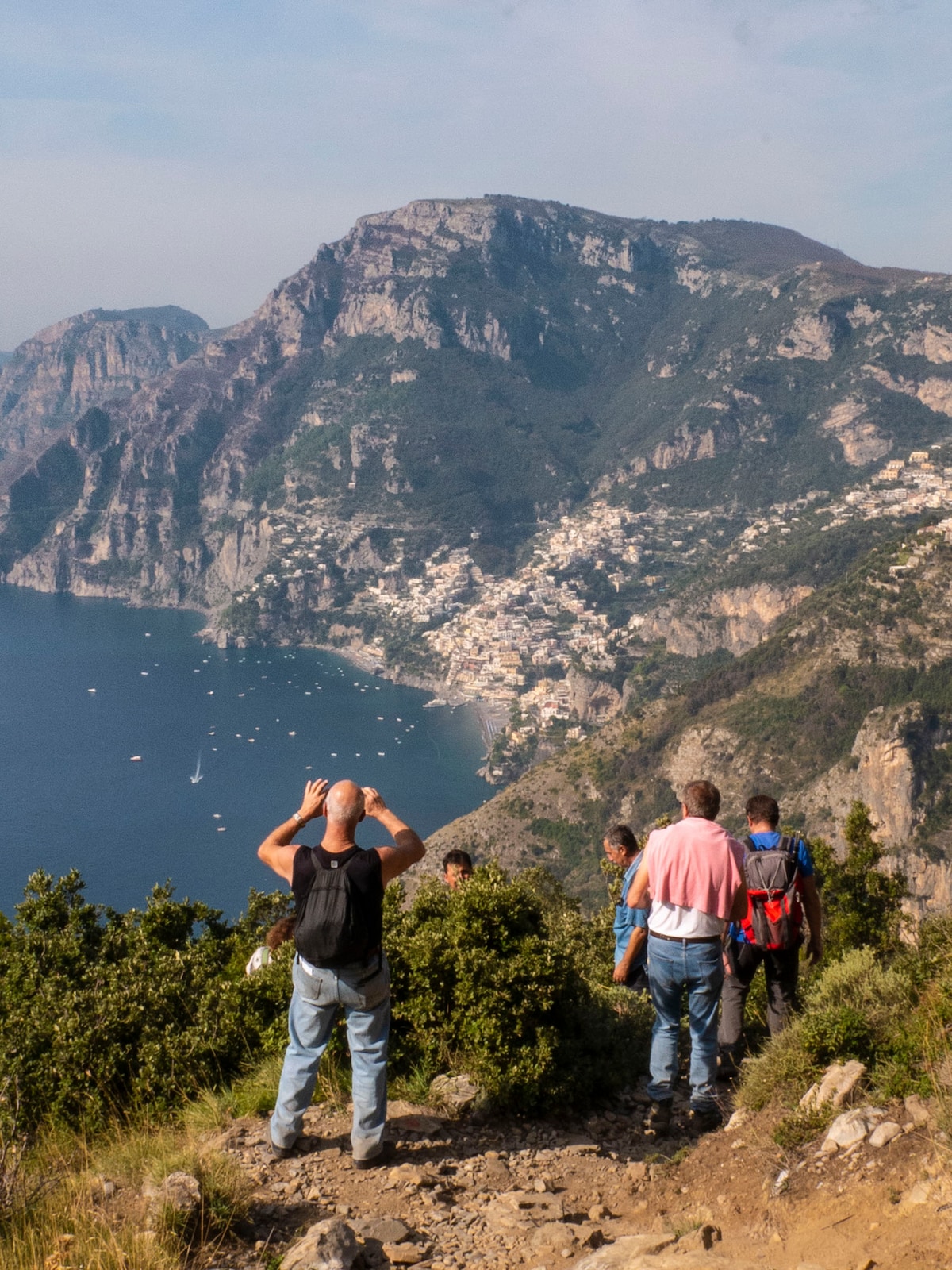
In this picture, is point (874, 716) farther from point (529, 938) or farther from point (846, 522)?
point (846, 522)

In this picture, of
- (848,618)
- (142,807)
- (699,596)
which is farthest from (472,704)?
(848,618)

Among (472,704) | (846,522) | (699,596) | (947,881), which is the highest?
(846,522)

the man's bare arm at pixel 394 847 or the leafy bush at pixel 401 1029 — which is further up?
the man's bare arm at pixel 394 847

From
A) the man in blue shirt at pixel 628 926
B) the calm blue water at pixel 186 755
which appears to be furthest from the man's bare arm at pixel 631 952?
the calm blue water at pixel 186 755

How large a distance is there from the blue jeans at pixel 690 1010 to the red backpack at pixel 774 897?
2.13ft

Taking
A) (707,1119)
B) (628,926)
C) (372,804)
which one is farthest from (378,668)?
(372,804)

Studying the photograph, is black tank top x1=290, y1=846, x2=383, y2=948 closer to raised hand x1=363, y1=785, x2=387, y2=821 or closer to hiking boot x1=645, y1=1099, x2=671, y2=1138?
raised hand x1=363, y1=785, x2=387, y2=821

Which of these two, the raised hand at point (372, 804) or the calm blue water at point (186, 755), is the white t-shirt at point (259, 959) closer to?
the raised hand at point (372, 804)

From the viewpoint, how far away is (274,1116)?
4914 millimetres

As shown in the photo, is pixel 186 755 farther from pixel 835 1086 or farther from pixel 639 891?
pixel 835 1086

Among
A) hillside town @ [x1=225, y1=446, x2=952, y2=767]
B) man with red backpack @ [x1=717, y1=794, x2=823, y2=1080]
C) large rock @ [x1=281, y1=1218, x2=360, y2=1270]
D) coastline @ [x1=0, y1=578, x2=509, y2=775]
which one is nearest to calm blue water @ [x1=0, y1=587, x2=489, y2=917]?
coastline @ [x1=0, y1=578, x2=509, y2=775]

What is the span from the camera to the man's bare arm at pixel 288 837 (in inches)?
197

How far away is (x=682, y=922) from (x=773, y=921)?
941mm

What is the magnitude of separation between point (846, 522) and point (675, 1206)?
126 m
